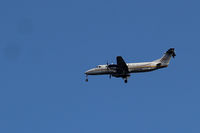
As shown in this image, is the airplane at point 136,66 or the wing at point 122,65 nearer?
the wing at point 122,65

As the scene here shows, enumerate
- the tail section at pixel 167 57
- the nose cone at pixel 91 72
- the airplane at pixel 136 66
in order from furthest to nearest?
the nose cone at pixel 91 72
the tail section at pixel 167 57
the airplane at pixel 136 66

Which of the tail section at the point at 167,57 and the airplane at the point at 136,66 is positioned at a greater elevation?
the tail section at the point at 167,57

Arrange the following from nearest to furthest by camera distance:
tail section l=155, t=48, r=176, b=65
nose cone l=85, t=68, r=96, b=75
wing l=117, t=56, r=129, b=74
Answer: wing l=117, t=56, r=129, b=74 → tail section l=155, t=48, r=176, b=65 → nose cone l=85, t=68, r=96, b=75

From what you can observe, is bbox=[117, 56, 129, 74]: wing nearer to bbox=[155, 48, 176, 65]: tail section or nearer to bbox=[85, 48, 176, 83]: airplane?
bbox=[85, 48, 176, 83]: airplane

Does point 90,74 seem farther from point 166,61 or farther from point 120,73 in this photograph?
point 166,61

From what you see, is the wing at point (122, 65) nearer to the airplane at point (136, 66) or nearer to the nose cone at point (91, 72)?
the airplane at point (136, 66)

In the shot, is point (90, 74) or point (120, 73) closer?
point (120, 73)

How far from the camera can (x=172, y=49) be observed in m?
80.1

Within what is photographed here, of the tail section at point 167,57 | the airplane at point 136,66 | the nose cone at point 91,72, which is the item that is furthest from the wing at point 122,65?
the nose cone at point 91,72

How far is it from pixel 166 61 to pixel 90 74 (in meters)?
18.8

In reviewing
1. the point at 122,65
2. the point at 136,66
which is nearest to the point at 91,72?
the point at 122,65

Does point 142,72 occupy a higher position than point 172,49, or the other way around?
point 172,49

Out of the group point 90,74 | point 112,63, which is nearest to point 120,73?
point 112,63

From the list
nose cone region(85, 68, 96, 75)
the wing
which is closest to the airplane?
the wing
